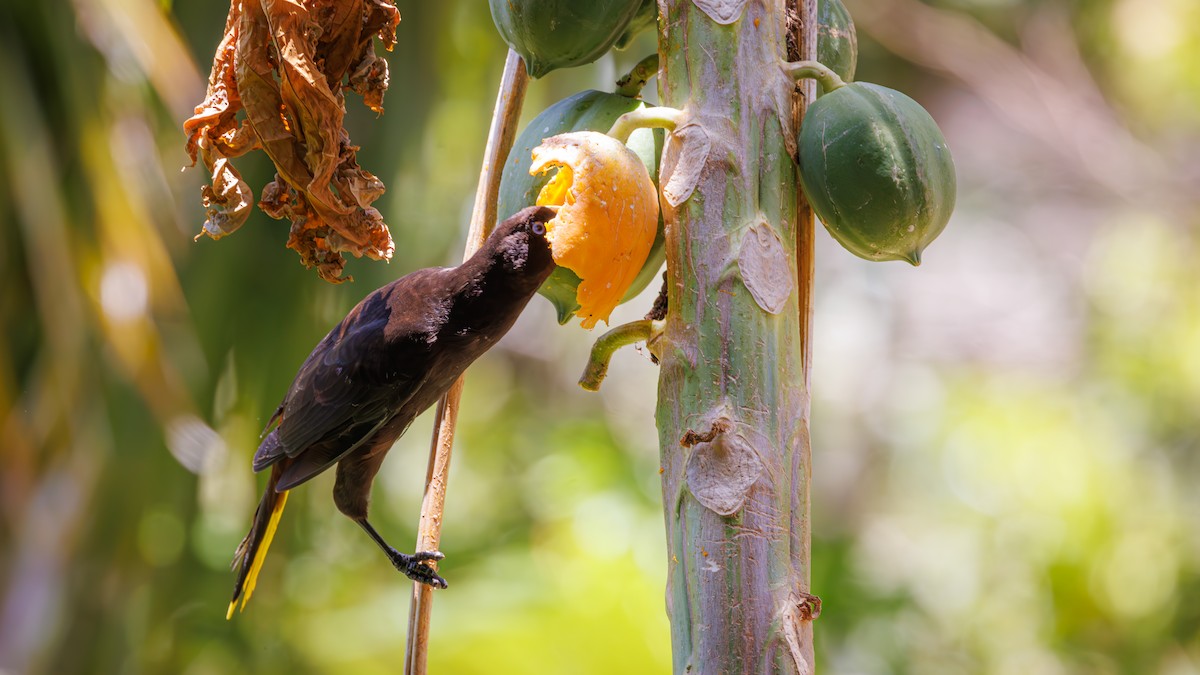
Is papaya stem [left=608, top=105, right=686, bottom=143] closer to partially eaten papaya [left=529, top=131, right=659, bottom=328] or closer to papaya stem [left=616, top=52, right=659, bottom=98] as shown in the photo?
partially eaten papaya [left=529, top=131, right=659, bottom=328]

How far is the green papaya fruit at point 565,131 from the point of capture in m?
1.04

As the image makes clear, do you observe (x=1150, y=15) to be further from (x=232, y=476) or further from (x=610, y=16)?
(x=610, y=16)

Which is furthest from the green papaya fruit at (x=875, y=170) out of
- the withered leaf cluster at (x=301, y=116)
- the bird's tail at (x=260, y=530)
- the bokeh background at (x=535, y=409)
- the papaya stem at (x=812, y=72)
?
the bokeh background at (x=535, y=409)

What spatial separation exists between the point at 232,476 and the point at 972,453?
3.33 meters

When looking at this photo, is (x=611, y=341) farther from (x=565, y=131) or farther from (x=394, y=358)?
(x=394, y=358)

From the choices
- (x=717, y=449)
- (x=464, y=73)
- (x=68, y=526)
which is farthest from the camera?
(x=464, y=73)

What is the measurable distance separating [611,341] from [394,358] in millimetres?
409

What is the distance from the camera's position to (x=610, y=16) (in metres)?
1.00

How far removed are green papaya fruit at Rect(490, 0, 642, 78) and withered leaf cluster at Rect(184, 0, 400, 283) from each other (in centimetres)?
12

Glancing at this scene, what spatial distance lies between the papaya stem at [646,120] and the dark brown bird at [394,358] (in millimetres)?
97

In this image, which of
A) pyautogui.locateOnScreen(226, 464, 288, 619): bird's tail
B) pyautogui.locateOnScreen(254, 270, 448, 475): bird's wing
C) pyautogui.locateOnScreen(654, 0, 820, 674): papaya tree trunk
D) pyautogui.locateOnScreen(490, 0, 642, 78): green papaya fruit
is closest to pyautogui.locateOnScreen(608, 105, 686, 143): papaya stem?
pyautogui.locateOnScreen(654, 0, 820, 674): papaya tree trunk

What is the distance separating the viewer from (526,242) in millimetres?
997

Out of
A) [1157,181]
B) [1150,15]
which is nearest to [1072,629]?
[1157,181]

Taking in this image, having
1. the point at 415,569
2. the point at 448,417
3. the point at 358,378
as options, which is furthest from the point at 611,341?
the point at 415,569
